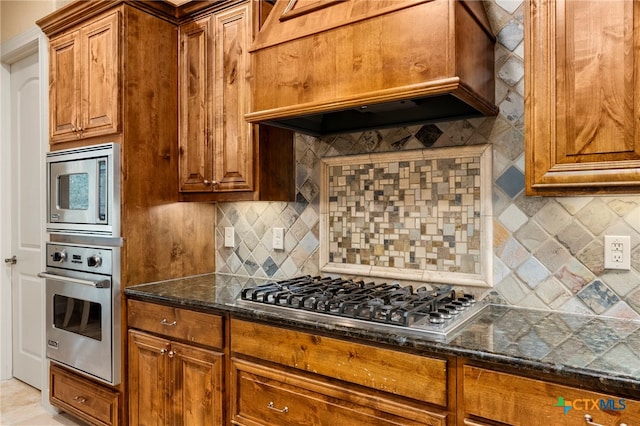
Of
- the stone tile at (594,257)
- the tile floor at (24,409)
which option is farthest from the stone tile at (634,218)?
the tile floor at (24,409)

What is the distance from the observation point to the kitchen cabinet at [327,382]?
55.6 inches

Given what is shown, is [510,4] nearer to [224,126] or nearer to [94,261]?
[224,126]

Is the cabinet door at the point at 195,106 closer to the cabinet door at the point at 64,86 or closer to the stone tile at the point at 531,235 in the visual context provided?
the cabinet door at the point at 64,86

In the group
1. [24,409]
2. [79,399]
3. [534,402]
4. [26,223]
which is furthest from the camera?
[26,223]

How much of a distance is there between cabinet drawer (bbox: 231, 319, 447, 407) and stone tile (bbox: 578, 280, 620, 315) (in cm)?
74

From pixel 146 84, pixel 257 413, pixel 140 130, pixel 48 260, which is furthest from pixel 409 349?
pixel 48 260

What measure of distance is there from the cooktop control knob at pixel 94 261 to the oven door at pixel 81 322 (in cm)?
6

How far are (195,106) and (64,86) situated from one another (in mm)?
886

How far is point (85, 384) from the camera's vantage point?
258 centimetres

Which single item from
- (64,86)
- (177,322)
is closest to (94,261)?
(177,322)

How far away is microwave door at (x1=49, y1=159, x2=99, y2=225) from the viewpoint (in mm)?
2439

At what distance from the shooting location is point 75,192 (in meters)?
2.57

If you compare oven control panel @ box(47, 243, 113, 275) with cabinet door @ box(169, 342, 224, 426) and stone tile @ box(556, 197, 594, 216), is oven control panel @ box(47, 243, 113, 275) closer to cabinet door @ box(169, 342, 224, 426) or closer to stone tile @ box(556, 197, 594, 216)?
cabinet door @ box(169, 342, 224, 426)

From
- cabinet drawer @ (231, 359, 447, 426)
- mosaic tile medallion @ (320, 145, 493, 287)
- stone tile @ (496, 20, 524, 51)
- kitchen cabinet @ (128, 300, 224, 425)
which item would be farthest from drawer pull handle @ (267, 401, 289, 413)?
stone tile @ (496, 20, 524, 51)
